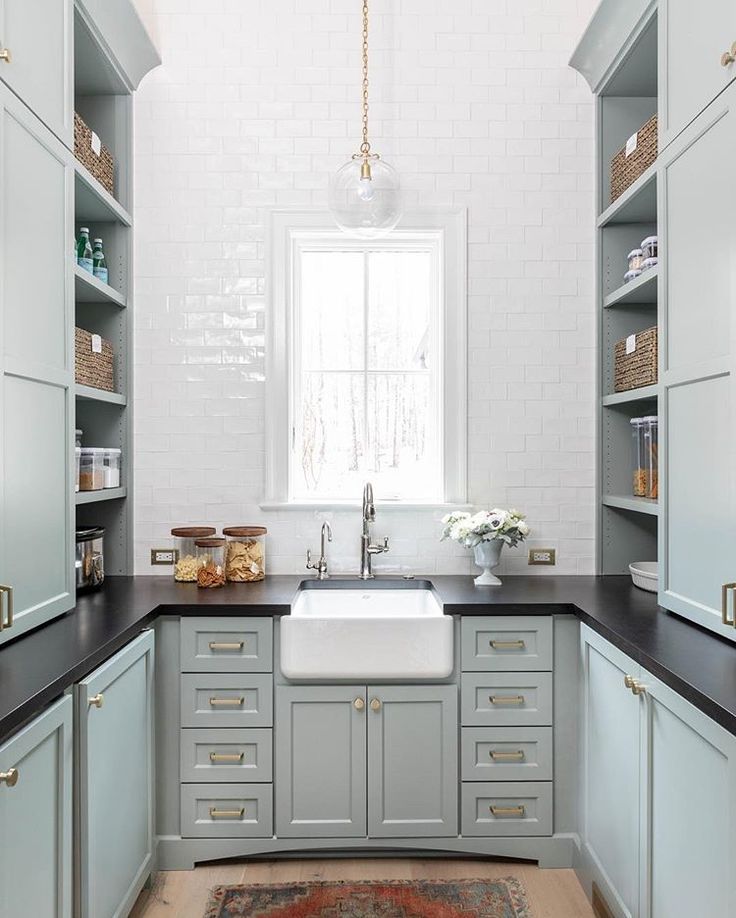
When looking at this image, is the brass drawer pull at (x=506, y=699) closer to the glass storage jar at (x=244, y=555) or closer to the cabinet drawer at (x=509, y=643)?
the cabinet drawer at (x=509, y=643)

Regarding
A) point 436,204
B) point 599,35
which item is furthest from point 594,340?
point 599,35

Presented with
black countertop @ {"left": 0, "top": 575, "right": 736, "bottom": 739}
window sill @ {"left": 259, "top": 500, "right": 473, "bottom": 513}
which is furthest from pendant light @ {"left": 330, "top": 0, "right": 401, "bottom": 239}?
black countertop @ {"left": 0, "top": 575, "right": 736, "bottom": 739}

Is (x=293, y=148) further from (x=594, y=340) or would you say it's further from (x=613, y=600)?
(x=613, y=600)

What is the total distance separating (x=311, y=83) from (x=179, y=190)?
712 mm

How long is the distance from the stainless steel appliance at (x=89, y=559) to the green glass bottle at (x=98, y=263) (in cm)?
97

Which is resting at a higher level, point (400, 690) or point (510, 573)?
point (510, 573)

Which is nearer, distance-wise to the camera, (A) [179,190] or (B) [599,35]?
(B) [599,35]

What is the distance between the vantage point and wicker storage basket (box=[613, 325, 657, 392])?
2.80 m

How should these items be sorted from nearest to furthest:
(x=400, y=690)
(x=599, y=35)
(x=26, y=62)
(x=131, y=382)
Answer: (x=26, y=62) < (x=400, y=690) < (x=599, y=35) < (x=131, y=382)

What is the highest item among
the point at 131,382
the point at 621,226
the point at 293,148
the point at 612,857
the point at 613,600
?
the point at 293,148

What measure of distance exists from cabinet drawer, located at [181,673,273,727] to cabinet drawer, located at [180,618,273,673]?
0.08 feet

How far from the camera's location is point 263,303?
3268mm

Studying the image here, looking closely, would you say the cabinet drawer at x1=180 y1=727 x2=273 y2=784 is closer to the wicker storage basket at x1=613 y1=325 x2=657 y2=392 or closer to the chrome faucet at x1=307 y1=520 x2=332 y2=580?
the chrome faucet at x1=307 y1=520 x2=332 y2=580

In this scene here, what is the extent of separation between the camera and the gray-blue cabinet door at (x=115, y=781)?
1.87 meters
